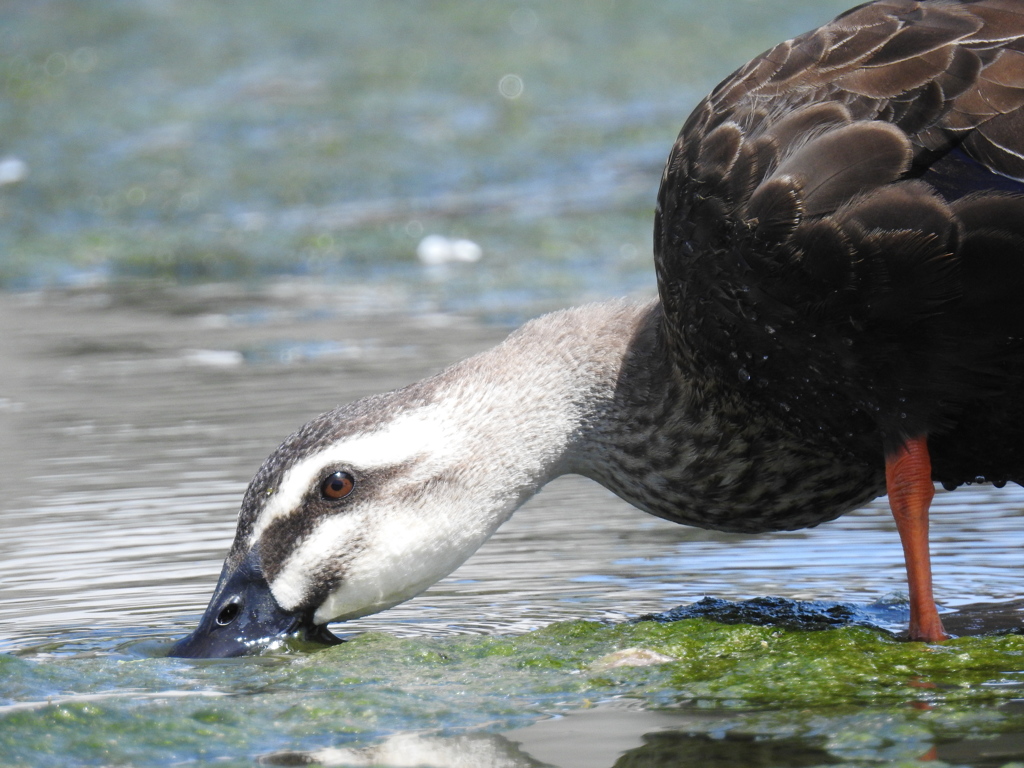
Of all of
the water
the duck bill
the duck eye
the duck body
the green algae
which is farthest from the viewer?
the duck eye

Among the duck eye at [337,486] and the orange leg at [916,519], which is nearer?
the orange leg at [916,519]

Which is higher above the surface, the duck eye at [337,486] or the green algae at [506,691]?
the duck eye at [337,486]

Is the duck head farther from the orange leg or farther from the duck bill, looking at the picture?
the orange leg

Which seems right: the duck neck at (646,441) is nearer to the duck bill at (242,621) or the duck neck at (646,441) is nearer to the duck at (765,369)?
the duck at (765,369)

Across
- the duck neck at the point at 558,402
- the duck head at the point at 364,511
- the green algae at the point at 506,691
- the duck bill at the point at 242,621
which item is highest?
the duck neck at the point at 558,402

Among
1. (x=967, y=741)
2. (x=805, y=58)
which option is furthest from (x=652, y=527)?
(x=967, y=741)

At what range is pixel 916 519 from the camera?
532cm

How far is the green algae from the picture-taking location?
4.22 metres

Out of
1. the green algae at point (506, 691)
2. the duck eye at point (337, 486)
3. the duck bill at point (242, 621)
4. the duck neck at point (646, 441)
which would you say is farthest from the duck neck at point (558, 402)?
the duck bill at point (242, 621)

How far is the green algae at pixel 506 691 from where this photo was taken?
422 cm

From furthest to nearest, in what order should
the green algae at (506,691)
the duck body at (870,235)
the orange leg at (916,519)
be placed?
the orange leg at (916,519) → the duck body at (870,235) → the green algae at (506,691)

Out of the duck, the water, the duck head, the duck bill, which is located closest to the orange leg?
the duck

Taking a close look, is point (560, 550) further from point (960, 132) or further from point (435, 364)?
point (435, 364)

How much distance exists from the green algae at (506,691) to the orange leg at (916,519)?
116mm
